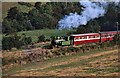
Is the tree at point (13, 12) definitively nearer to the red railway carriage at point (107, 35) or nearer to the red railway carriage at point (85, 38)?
the red railway carriage at point (85, 38)

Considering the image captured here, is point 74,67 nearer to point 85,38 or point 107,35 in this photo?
point 85,38

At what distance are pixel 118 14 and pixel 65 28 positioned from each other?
1222 mm

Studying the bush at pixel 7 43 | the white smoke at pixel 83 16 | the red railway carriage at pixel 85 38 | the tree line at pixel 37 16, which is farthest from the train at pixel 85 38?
the bush at pixel 7 43

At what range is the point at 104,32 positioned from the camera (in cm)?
736

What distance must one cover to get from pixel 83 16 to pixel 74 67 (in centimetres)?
116

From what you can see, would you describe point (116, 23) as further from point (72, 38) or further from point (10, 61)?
point (10, 61)

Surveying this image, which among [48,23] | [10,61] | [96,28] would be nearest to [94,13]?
[96,28]

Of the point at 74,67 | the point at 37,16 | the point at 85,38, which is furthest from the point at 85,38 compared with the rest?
the point at 37,16

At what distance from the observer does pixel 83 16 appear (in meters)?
7.23

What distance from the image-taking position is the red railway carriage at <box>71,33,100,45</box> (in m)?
7.16

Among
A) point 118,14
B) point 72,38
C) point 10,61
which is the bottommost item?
point 10,61

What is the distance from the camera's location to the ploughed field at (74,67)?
689cm

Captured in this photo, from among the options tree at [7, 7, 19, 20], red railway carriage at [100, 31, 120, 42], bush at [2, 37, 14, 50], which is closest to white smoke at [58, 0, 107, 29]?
red railway carriage at [100, 31, 120, 42]

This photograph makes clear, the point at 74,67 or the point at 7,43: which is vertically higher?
the point at 7,43
